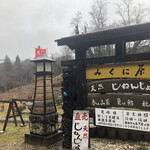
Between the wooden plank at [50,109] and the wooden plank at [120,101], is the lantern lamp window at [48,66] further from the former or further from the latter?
the wooden plank at [120,101]

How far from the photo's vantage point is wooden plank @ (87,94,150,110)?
372 cm

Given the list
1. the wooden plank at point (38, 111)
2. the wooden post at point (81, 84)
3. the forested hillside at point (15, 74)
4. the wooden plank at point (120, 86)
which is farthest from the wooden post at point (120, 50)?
the forested hillside at point (15, 74)

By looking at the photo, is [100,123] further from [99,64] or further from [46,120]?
[46,120]

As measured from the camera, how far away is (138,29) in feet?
11.8

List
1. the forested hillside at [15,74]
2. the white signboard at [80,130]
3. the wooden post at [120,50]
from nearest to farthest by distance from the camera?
the wooden post at [120,50] < the white signboard at [80,130] < the forested hillside at [15,74]

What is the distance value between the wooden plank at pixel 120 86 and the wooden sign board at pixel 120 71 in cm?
13

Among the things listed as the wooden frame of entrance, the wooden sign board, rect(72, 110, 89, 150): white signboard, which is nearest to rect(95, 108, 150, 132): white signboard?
rect(72, 110, 89, 150): white signboard

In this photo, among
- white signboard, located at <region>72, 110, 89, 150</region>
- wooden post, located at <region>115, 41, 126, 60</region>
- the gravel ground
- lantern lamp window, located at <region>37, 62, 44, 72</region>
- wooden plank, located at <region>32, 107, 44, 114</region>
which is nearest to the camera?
wooden post, located at <region>115, 41, 126, 60</region>

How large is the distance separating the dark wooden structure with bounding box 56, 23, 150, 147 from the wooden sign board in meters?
0.13

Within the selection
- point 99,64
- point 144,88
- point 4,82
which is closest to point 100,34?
point 99,64

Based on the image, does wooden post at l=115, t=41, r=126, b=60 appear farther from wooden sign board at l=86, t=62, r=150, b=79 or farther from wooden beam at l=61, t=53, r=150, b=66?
wooden sign board at l=86, t=62, r=150, b=79

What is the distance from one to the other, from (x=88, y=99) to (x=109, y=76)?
95cm

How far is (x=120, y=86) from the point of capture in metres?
3.97

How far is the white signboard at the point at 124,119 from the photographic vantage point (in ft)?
12.5
